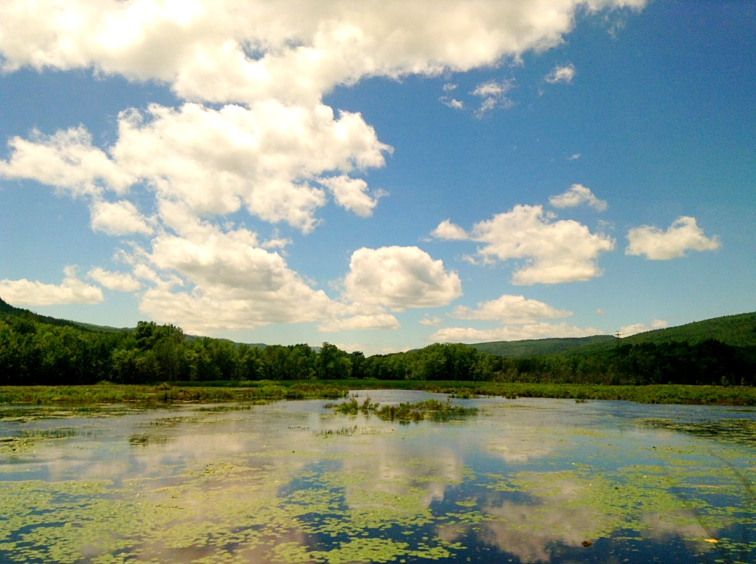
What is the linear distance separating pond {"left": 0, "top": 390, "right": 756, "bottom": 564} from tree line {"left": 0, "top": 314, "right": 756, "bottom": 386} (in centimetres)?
7441

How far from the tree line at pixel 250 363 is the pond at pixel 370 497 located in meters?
74.4

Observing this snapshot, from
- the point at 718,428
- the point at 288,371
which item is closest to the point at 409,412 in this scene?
the point at 718,428

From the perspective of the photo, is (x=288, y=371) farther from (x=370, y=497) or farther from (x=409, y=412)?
(x=370, y=497)

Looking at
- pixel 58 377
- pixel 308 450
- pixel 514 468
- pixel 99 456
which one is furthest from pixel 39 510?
pixel 58 377

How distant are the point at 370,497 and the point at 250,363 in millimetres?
125998

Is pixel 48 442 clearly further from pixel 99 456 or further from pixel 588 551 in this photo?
pixel 588 551

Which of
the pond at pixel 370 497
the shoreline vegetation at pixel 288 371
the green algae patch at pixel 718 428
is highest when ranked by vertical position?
the shoreline vegetation at pixel 288 371

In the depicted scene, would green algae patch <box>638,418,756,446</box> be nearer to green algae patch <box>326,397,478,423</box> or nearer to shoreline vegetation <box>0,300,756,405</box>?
green algae patch <box>326,397,478,423</box>

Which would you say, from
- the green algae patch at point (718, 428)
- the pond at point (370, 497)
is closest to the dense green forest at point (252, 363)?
the green algae patch at point (718, 428)

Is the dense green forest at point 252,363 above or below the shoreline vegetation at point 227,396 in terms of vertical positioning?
above

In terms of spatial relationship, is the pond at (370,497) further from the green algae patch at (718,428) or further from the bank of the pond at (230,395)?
the bank of the pond at (230,395)

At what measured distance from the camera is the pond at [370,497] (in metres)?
11.8

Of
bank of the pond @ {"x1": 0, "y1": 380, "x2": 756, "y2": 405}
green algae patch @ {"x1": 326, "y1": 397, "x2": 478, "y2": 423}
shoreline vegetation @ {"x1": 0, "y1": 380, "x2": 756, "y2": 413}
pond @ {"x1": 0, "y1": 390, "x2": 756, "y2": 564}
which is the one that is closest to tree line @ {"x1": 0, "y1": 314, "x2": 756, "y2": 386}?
bank of the pond @ {"x1": 0, "y1": 380, "x2": 756, "y2": 405}

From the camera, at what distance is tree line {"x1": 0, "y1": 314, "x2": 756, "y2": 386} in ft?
318
